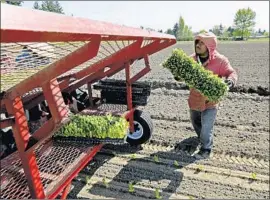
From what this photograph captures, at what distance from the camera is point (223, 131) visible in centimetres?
500

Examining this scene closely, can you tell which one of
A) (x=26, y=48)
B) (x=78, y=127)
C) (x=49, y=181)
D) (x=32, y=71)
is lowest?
(x=49, y=181)

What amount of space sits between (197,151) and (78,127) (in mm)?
1736

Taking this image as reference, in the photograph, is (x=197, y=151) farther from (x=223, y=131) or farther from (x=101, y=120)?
(x=101, y=120)

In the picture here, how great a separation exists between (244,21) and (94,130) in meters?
65.8

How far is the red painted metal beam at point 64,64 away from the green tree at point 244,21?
2570 inches

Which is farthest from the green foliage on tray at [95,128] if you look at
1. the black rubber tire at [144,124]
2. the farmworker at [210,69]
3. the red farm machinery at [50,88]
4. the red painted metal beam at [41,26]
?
the red painted metal beam at [41,26]

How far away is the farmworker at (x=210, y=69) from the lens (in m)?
3.97

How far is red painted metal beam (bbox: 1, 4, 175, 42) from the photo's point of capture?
1.03 meters

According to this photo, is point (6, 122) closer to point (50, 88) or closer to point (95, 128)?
point (50, 88)

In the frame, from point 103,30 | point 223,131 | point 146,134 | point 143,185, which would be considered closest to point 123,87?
point 146,134

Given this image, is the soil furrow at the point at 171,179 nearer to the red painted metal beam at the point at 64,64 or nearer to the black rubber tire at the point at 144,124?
the black rubber tire at the point at 144,124

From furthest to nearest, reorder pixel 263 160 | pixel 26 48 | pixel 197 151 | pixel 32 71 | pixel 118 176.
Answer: pixel 197 151 → pixel 263 160 → pixel 118 176 → pixel 32 71 → pixel 26 48

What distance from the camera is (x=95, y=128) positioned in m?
3.36

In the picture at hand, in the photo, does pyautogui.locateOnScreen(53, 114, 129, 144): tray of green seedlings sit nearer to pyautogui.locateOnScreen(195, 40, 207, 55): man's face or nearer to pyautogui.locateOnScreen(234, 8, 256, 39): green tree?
pyautogui.locateOnScreen(195, 40, 207, 55): man's face
